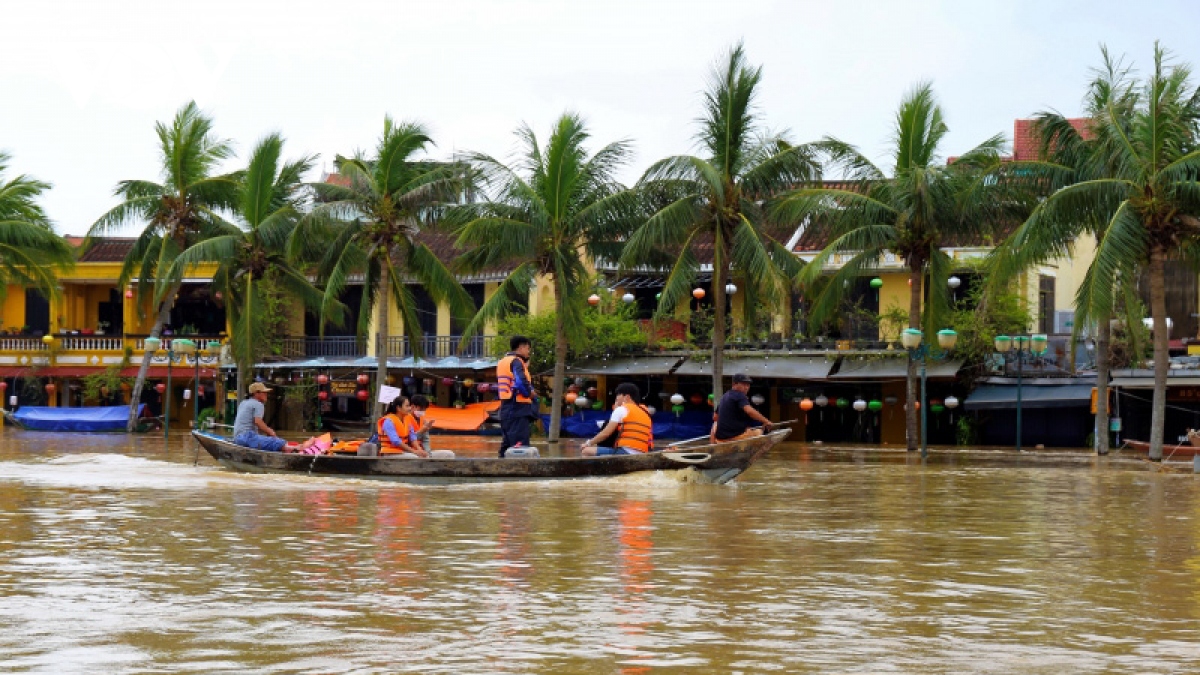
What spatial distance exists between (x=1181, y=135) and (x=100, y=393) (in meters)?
33.6

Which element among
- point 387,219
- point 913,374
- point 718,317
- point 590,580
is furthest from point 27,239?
point 590,580

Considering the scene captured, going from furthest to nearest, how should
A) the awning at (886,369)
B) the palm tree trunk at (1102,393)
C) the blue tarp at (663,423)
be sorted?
the blue tarp at (663,423)
the awning at (886,369)
the palm tree trunk at (1102,393)

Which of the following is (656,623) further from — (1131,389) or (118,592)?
(1131,389)

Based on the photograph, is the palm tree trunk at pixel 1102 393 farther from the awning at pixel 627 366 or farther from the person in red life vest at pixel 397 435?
the person in red life vest at pixel 397 435

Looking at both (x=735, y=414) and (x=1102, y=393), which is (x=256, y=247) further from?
(x=735, y=414)

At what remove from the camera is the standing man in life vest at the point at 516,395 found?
18859 mm

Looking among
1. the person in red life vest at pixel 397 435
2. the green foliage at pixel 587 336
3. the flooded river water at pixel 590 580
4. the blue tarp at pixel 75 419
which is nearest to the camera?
the flooded river water at pixel 590 580

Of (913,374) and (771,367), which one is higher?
(771,367)

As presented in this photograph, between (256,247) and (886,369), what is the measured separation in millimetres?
15861

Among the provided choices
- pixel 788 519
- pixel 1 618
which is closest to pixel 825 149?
pixel 788 519

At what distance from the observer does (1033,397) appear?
35.3 metres

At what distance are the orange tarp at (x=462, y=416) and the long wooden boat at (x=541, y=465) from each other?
70.0ft

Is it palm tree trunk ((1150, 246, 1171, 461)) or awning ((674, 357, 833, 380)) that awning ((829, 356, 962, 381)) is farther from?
palm tree trunk ((1150, 246, 1171, 461))

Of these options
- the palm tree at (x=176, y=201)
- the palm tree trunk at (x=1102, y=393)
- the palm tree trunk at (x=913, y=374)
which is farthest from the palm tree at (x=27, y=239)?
the palm tree trunk at (x=1102, y=393)
